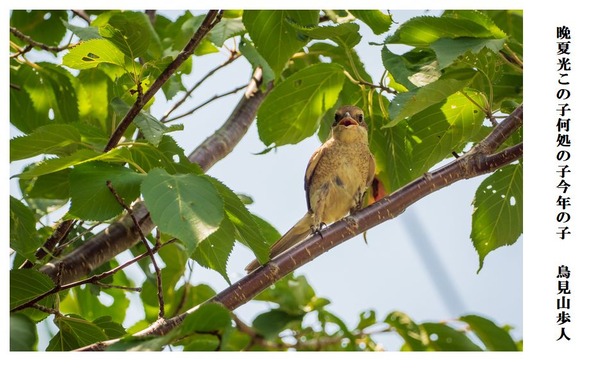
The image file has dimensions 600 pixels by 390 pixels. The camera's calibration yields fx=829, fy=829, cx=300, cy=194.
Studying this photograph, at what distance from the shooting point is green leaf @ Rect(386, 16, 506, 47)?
11.2ft

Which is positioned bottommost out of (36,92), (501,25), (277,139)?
(277,139)

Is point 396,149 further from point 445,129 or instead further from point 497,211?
point 497,211

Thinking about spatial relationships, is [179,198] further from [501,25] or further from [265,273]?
[501,25]

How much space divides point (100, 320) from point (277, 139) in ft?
4.17

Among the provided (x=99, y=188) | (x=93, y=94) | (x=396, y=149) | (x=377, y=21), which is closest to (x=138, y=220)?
(x=93, y=94)

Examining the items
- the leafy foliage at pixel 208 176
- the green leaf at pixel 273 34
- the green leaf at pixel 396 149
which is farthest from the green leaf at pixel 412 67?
the green leaf at pixel 273 34


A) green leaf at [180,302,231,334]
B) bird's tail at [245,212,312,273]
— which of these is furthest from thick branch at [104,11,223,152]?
bird's tail at [245,212,312,273]

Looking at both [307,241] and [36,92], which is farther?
[36,92]

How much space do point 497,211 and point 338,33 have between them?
1.10 metres

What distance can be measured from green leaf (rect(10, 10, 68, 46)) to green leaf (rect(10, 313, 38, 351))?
271 centimetres

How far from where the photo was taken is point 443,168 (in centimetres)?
363

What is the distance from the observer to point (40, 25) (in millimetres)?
5051

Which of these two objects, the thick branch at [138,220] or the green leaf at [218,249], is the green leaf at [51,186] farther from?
the green leaf at [218,249]

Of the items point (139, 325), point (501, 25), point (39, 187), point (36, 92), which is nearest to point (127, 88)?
point (39, 187)
